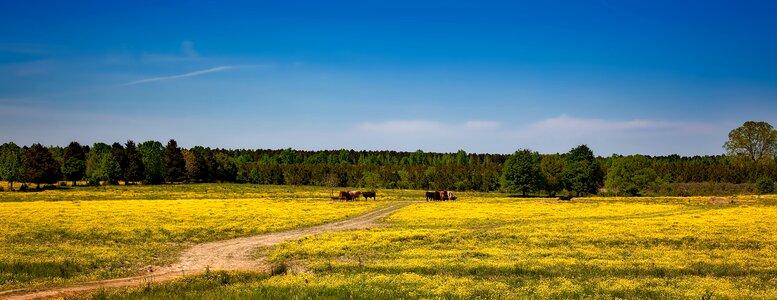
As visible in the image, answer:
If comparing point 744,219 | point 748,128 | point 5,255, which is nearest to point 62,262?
point 5,255

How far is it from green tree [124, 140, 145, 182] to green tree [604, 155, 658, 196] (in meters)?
133

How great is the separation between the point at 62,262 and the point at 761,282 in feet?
116

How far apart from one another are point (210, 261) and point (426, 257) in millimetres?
13420

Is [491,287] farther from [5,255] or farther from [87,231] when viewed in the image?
[87,231]

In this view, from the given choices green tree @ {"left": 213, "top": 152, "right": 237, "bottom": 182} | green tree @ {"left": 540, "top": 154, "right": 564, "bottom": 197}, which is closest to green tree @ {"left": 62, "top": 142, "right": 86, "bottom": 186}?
green tree @ {"left": 213, "top": 152, "right": 237, "bottom": 182}

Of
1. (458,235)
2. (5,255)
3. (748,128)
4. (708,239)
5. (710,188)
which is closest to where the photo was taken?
(5,255)

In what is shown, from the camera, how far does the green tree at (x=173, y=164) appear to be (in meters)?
164

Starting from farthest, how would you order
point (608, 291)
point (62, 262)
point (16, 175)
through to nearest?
point (16, 175)
point (62, 262)
point (608, 291)

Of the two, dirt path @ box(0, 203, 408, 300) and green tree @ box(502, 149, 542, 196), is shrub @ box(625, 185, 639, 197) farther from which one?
dirt path @ box(0, 203, 408, 300)

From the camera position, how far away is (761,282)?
78.3 ft

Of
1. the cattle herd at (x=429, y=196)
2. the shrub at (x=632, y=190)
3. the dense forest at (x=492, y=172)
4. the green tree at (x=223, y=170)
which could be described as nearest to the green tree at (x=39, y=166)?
the dense forest at (x=492, y=172)

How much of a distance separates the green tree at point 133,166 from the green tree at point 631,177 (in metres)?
133

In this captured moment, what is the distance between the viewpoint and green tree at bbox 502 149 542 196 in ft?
387

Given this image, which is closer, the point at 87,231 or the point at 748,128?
the point at 87,231
